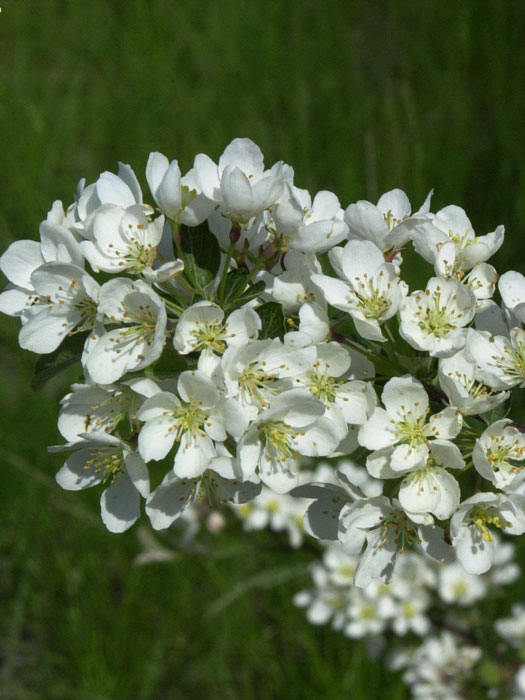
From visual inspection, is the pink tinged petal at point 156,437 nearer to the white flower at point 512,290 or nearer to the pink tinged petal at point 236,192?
the pink tinged petal at point 236,192

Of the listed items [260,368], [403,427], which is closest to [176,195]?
[260,368]

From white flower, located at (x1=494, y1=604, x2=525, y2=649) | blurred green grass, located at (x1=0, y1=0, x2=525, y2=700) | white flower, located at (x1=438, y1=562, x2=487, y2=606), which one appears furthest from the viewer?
blurred green grass, located at (x1=0, y1=0, x2=525, y2=700)

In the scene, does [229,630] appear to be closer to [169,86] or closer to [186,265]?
[186,265]

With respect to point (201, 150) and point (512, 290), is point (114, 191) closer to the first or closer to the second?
point (512, 290)

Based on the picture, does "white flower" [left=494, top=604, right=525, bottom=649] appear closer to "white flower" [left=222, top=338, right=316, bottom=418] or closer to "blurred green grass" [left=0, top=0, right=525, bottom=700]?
"blurred green grass" [left=0, top=0, right=525, bottom=700]

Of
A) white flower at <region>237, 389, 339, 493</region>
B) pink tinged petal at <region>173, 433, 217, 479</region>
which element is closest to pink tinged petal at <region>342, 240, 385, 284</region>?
white flower at <region>237, 389, 339, 493</region>

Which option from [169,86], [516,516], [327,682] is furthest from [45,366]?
[169,86]
